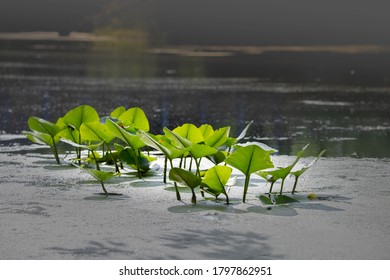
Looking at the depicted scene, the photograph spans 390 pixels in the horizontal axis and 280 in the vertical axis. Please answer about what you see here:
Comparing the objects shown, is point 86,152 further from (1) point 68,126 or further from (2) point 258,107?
(2) point 258,107

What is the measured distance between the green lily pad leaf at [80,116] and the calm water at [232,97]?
1647 millimetres

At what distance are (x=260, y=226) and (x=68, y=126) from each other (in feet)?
6.95

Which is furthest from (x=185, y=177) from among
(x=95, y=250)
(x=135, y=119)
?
(x=135, y=119)

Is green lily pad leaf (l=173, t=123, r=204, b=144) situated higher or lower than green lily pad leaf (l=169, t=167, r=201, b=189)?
higher

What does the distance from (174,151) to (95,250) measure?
1.32 meters

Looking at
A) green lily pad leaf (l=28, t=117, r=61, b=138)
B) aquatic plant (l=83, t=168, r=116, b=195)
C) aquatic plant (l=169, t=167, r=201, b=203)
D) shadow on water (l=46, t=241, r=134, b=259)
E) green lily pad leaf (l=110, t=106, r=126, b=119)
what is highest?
green lily pad leaf (l=110, t=106, r=126, b=119)

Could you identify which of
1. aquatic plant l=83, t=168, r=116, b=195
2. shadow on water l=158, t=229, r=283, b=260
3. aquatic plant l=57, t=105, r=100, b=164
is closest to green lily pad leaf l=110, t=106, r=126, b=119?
aquatic plant l=57, t=105, r=100, b=164

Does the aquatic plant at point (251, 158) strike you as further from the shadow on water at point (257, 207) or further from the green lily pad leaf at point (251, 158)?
the shadow on water at point (257, 207)

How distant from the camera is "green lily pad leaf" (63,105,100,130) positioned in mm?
5688

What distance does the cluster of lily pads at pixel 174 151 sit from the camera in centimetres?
450

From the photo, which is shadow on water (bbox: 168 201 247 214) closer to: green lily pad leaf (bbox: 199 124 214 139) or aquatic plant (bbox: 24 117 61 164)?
green lily pad leaf (bbox: 199 124 214 139)

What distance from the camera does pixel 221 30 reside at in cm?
3881

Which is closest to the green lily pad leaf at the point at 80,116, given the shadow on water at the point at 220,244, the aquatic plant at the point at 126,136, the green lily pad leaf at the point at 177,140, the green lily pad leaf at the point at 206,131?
the aquatic plant at the point at 126,136

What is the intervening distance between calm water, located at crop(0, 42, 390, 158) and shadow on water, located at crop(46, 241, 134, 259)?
3213mm
